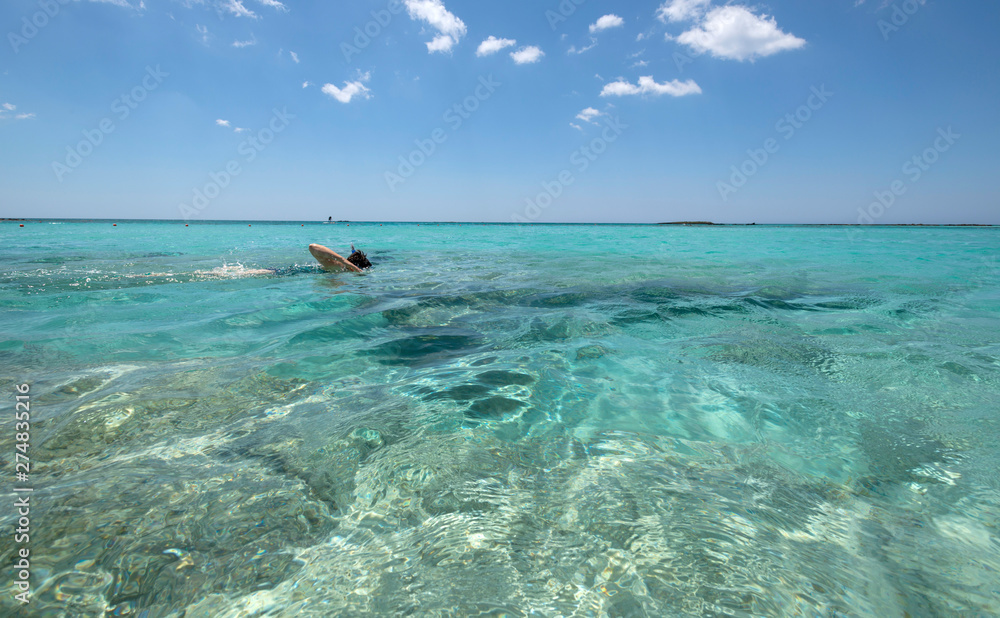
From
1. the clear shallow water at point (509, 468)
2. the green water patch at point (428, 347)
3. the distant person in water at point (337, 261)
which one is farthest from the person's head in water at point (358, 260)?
the green water patch at point (428, 347)

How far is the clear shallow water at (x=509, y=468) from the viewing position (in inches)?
79.4


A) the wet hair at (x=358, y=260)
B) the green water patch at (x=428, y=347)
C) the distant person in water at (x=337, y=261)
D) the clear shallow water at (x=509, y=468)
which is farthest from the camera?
the wet hair at (x=358, y=260)

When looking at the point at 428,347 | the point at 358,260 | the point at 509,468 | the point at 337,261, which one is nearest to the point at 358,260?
the point at 358,260

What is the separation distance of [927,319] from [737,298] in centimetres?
310

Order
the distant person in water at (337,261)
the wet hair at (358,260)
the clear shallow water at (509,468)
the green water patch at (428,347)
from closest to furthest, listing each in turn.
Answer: the clear shallow water at (509,468)
the green water patch at (428,347)
the distant person in water at (337,261)
the wet hair at (358,260)

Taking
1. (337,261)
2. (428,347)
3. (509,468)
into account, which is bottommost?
(509,468)

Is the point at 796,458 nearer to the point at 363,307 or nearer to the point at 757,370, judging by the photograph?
the point at 757,370

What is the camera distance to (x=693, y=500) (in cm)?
265

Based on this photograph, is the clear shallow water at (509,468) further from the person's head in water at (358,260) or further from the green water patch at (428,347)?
the person's head in water at (358,260)

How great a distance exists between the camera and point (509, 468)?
9.84 feet

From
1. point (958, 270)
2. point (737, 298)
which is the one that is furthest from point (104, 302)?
point (958, 270)

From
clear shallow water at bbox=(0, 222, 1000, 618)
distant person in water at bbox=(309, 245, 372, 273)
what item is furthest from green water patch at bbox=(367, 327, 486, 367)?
distant person in water at bbox=(309, 245, 372, 273)

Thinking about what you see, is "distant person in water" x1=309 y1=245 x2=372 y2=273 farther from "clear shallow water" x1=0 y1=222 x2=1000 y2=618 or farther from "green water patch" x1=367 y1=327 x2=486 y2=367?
"green water patch" x1=367 y1=327 x2=486 y2=367

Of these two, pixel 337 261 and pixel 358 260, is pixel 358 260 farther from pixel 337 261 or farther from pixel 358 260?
pixel 337 261
